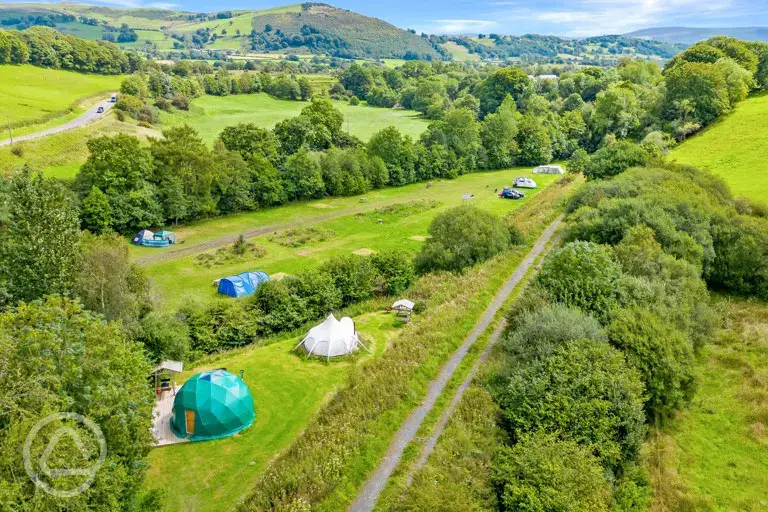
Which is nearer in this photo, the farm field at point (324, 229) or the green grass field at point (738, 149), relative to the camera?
the farm field at point (324, 229)

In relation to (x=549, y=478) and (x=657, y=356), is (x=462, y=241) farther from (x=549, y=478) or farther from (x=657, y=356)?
(x=549, y=478)

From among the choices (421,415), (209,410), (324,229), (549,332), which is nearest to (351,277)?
(209,410)

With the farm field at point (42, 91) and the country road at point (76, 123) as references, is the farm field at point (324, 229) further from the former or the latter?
the farm field at point (42, 91)

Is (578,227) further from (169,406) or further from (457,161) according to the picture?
(457,161)

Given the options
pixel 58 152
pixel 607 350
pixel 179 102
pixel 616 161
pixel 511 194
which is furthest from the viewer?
pixel 179 102

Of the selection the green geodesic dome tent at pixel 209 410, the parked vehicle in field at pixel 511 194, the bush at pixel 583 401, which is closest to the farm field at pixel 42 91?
the green geodesic dome tent at pixel 209 410

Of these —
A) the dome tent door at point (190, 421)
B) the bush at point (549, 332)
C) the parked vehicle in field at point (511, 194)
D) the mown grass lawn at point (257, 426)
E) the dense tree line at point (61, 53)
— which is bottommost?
the mown grass lawn at point (257, 426)
